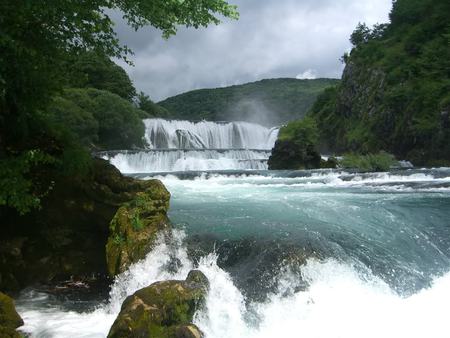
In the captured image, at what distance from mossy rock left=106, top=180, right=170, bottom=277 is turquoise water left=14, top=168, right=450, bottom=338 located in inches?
8.0

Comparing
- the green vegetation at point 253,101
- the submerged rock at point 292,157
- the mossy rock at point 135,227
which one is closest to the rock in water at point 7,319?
the mossy rock at point 135,227

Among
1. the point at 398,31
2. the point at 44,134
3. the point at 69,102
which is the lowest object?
the point at 44,134

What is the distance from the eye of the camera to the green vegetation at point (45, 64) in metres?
5.19

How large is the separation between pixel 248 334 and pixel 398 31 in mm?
52042

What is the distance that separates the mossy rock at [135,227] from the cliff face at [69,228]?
0.20ft

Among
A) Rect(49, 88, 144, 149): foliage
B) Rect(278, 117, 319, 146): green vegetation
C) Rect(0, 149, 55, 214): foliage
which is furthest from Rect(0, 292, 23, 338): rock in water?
Rect(49, 88, 144, 149): foliage

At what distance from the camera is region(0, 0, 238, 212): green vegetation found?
17.0 feet

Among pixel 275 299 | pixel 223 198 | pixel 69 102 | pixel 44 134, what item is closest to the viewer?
pixel 275 299

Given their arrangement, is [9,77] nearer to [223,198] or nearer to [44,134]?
[44,134]

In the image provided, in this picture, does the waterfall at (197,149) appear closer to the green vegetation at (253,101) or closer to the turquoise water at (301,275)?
the turquoise water at (301,275)

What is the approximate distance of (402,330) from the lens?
561cm

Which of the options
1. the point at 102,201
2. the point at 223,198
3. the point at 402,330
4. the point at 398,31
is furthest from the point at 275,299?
the point at 398,31

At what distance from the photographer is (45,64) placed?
19.6 feet

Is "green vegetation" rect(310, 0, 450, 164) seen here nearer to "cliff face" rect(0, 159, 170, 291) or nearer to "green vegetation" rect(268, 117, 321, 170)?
"green vegetation" rect(268, 117, 321, 170)
